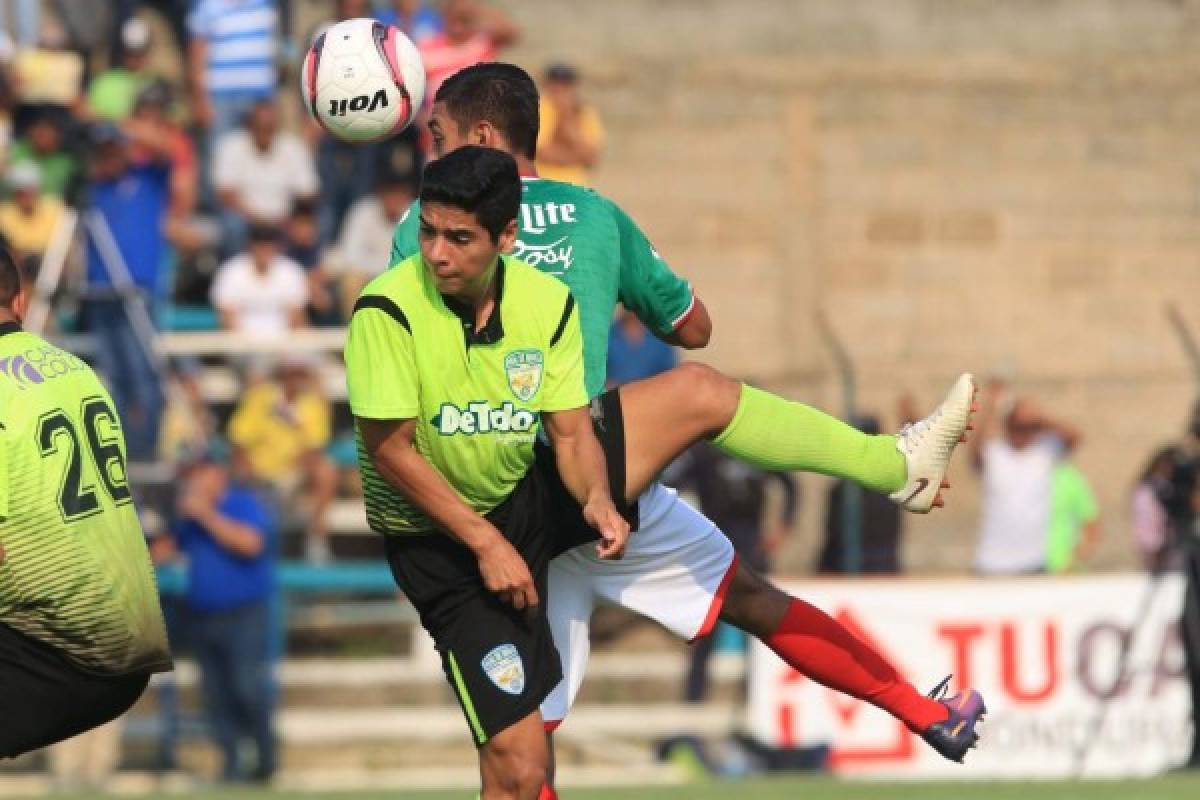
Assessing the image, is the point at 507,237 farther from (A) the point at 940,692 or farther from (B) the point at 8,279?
(A) the point at 940,692

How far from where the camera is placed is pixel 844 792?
1016 centimetres

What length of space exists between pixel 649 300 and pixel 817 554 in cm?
686

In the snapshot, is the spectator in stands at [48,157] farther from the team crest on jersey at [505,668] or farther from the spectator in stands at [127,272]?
the team crest on jersey at [505,668]

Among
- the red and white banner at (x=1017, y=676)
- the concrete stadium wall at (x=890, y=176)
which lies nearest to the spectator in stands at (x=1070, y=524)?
the red and white banner at (x=1017, y=676)

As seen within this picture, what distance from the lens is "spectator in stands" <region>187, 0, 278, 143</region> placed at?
612 inches

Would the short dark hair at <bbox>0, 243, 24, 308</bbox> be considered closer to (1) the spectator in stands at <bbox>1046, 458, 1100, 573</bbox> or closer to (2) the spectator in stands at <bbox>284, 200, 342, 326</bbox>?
(2) the spectator in stands at <bbox>284, 200, 342, 326</bbox>

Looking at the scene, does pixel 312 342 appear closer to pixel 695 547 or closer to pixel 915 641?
pixel 915 641

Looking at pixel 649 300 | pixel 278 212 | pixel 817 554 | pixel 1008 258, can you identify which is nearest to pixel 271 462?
pixel 278 212

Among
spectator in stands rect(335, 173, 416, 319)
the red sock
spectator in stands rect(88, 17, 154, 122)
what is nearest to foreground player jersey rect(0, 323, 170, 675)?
the red sock

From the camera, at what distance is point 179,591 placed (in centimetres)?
1327

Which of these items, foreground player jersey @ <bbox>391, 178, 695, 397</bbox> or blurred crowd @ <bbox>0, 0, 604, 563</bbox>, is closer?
foreground player jersey @ <bbox>391, 178, 695, 397</bbox>

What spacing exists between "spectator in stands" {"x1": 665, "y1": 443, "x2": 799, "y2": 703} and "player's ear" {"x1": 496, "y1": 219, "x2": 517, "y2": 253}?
743cm

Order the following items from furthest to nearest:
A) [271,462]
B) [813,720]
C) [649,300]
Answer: [271,462], [813,720], [649,300]

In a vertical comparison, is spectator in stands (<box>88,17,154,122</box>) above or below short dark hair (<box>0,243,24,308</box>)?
above
